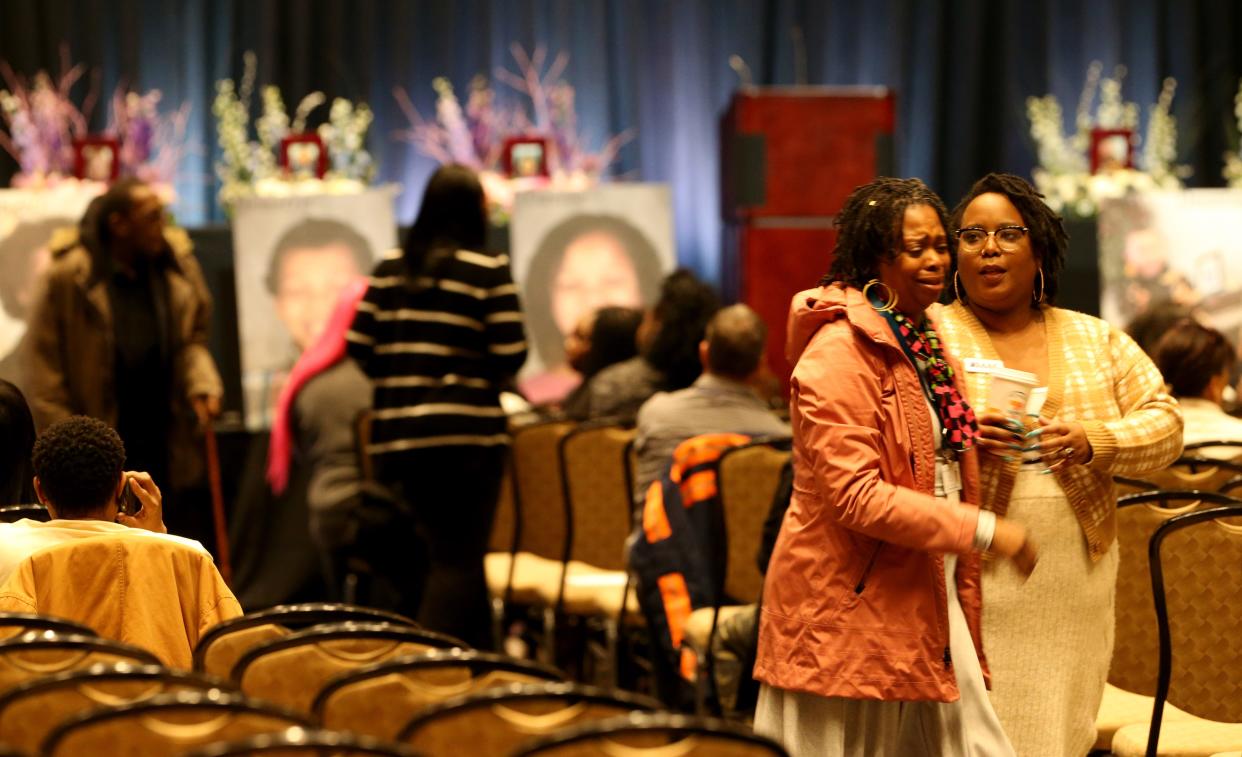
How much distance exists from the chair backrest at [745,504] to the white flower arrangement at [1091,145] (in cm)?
433

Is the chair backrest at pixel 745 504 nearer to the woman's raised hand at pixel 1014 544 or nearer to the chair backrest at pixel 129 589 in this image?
the woman's raised hand at pixel 1014 544

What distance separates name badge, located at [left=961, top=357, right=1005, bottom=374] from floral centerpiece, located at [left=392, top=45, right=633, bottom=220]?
18.5ft

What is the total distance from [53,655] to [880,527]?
50.7 inches

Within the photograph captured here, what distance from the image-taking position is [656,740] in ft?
7.05

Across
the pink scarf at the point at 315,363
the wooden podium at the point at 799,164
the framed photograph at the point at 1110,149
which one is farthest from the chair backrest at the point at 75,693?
the framed photograph at the point at 1110,149

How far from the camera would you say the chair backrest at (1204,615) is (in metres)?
3.52

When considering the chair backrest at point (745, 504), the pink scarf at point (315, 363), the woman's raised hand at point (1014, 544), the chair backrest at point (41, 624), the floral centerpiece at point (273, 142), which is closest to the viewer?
the chair backrest at point (41, 624)

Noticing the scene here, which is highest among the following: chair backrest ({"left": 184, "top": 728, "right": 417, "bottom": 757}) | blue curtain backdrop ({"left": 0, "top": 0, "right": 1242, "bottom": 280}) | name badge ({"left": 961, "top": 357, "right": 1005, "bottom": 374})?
blue curtain backdrop ({"left": 0, "top": 0, "right": 1242, "bottom": 280})

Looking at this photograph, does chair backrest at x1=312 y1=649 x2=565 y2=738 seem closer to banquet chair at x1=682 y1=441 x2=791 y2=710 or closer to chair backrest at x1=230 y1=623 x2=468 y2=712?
chair backrest at x1=230 y1=623 x2=468 y2=712

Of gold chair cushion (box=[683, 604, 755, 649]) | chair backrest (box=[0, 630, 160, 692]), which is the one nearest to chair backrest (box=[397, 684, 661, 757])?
chair backrest (box=[0, 630, 160, 692])

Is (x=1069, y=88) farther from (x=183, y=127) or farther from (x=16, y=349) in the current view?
(x=16, y=349)

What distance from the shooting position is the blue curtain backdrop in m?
10.7

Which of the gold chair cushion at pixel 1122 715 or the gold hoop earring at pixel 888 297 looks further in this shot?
the gold chair cushion at pixel 1122 715

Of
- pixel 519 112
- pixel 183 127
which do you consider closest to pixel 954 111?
pixel 519 112
